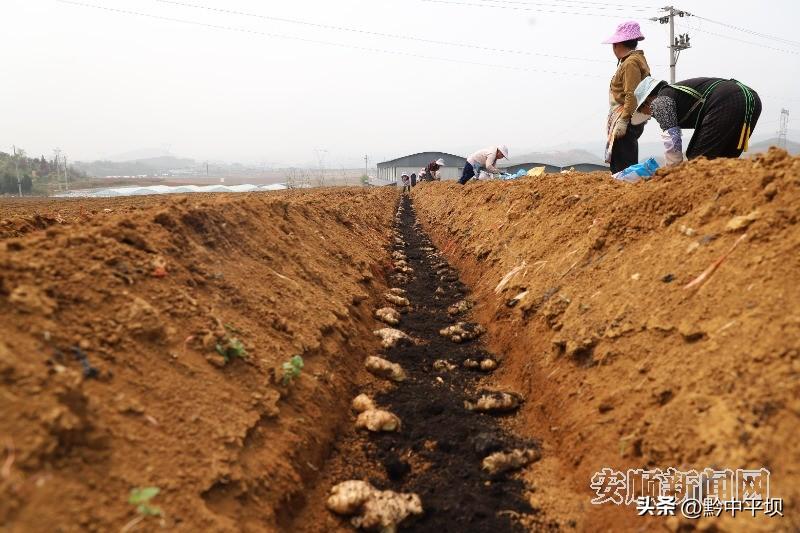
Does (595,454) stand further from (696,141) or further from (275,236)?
(696,141)

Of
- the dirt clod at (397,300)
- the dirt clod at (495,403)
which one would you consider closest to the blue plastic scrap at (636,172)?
the dirt clod at (397,300)

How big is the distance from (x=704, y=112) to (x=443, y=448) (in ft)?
15.8

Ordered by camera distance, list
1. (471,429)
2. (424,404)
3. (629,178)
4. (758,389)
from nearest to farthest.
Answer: (758,389)
(471,429)
(424,404)
(629,178)

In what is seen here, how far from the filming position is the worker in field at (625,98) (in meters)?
6.19

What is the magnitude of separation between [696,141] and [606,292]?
10.3 feet

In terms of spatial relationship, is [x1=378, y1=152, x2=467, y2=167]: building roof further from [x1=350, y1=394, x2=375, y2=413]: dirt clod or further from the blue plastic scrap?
[x1=350, y1=394, x2=375, y2=413]: dirt clod

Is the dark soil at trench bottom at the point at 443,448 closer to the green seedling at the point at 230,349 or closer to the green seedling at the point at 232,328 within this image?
the green seedling at the point at 230,349

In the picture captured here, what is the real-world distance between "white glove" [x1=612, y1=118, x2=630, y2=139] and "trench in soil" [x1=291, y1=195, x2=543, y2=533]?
12.0 feet

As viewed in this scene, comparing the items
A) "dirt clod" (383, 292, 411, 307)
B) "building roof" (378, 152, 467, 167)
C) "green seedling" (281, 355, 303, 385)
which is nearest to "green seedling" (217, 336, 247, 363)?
"green seedling" (281, 355, 303, 385)

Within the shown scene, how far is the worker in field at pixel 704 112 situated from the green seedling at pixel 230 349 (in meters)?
5.19

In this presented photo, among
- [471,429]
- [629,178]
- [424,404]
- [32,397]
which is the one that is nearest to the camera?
[32,397]

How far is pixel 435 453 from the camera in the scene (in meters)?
3.20

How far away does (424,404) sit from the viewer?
3738 millimetres

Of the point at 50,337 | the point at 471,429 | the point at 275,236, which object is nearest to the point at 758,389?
the point at 471,429
